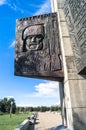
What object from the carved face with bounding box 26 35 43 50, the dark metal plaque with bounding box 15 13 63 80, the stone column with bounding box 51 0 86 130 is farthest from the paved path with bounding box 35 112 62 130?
the carved face with bounding box 26 35 43 50

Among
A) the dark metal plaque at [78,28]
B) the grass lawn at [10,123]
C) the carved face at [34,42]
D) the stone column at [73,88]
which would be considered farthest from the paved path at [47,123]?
the dark metal plaque at [78,28]

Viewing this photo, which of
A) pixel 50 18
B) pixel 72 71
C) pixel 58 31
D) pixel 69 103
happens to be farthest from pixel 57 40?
pixel 69 103

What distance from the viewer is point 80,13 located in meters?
7.77

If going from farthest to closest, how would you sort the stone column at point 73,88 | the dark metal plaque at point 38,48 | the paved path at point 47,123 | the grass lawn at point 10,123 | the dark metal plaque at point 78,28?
1. the grass lawn at point 10,123
2. the paved path at point 47,123
3. the dark metal plaque at point 38,48
4. the stone column at point 73,88
5. the dark metal plaque at point 78,28

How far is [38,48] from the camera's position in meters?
9.73

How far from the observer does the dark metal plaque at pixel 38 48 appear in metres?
9.21

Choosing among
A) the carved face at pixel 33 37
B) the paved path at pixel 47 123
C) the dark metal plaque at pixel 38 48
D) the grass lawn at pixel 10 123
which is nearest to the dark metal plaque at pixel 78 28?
the dark metal plaque at pixel 38 48

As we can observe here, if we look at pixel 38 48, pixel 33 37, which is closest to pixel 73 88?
pixel 38 48

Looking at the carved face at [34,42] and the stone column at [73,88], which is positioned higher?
the carved face at [34,42]

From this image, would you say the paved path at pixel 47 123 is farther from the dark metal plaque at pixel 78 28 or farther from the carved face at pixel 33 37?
the dark metal plaque at pixel 78 28

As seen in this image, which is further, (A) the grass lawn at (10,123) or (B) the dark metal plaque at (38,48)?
(A) the grass lawn at (10,123)

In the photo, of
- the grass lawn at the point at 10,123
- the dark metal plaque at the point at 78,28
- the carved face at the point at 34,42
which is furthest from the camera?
the grass lawn at the point at 10,123

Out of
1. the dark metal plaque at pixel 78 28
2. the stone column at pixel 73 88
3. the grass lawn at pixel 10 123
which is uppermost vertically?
the dark metal plaque at pixel 78 28

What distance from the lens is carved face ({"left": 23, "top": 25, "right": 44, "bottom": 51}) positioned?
980 cm
